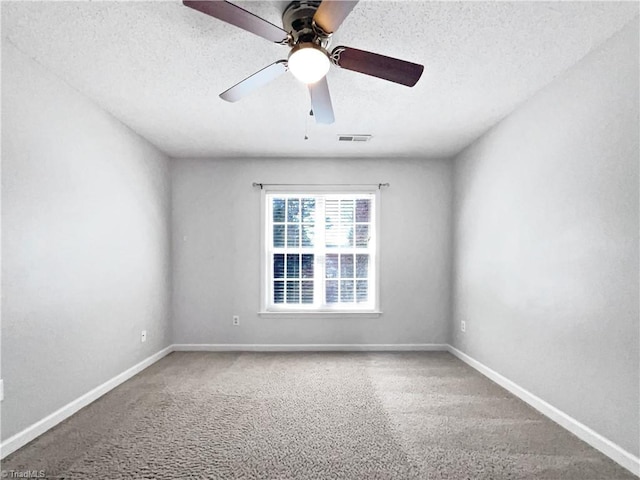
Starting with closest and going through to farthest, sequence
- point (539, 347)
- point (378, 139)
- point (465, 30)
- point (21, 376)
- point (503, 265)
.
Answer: point (465, 30) < point (21, 376) < point (539, 347) < point (503, 265) < point (378, 139)

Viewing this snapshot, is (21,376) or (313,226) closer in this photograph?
(21,376)

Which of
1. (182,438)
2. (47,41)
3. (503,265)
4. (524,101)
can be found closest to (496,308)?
(503,265)

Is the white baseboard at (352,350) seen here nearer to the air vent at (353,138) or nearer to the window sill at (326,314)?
the window sill at (326,314)

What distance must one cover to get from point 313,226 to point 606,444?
3.34m

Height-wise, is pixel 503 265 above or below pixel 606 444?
above

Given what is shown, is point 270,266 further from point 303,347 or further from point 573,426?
point 573,426

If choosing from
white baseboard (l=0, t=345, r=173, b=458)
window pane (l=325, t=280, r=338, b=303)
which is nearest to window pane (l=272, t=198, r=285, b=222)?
window pane (l=325, t=280, r=338, b=303)

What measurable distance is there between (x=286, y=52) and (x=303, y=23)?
50cm

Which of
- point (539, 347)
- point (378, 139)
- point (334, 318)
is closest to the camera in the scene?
point (539, 347)

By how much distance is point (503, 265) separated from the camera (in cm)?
329

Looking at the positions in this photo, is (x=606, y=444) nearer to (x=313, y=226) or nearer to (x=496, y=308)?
(x=496, y=308)

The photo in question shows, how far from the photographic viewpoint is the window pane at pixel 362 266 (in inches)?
183

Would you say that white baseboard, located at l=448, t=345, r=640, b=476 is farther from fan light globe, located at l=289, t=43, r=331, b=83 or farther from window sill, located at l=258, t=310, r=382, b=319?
fan light globe, located at l=289, t=43, r=331, b=83

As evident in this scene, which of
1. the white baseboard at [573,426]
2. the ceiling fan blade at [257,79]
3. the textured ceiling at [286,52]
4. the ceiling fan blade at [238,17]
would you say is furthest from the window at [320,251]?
the ceiling fan blade at [238,17]
